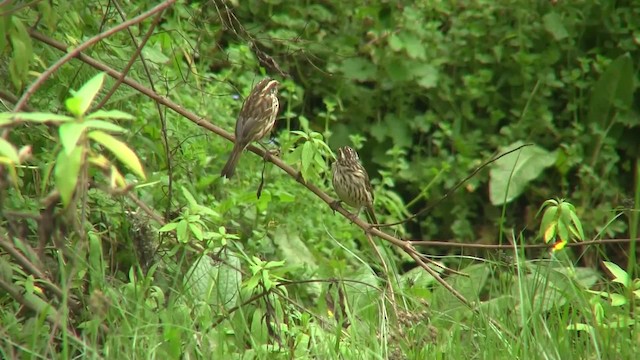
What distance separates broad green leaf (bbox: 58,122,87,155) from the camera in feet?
8.98

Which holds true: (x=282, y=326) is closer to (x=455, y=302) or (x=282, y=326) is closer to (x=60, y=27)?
(x=455, y=302)

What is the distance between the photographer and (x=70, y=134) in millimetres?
2795

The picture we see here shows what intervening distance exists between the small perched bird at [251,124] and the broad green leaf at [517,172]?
3376 millimetres

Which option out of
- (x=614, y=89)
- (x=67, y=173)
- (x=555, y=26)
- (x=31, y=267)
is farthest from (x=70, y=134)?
(x=614, y=89)

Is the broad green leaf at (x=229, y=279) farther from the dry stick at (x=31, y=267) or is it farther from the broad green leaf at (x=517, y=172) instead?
the broad green leaf at (x=517, y=172)

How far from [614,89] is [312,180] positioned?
12.1ft

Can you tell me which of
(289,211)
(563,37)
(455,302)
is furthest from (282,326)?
(563,37)

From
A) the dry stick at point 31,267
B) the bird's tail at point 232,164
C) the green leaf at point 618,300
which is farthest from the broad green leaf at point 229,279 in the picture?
the green leaf at point 618,300

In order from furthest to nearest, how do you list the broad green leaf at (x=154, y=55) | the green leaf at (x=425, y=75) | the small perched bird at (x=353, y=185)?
the green leaf at (x=425, y=75) → the small perched bird at (x=353, y=185) → the broad green leaf at (x=154, y=55)

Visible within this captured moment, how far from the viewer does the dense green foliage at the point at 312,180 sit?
14.3ft

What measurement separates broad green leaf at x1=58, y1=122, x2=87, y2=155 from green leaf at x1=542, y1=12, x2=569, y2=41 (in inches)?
294

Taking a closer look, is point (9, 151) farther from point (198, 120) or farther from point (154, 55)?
point (154, 55)

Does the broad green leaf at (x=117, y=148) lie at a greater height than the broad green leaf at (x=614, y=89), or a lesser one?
greater

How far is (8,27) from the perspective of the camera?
4133 millimetres
